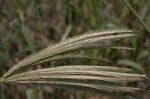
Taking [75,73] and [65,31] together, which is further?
[65,31]

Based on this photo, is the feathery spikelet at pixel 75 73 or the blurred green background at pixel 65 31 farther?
the blurred green background at pixel 65 31

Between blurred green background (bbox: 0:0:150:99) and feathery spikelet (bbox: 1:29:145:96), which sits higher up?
blurred green background (bbox: 0:0:150:99)

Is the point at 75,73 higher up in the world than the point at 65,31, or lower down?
lower down

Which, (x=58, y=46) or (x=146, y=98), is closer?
(x=58, y=46)

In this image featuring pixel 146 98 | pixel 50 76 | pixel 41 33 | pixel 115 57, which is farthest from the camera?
pixel 41 33

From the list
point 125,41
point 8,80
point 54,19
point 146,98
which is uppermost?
point 54,19

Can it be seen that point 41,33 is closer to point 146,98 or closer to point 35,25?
point 35,25

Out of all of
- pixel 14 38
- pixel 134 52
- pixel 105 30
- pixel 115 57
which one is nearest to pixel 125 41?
pixel 115 57

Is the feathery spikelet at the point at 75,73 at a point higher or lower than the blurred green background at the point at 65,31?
lower
